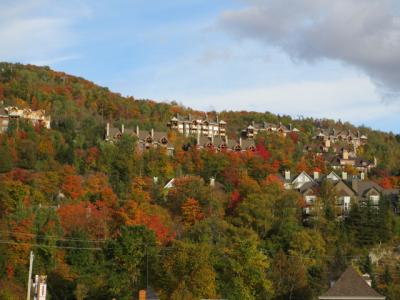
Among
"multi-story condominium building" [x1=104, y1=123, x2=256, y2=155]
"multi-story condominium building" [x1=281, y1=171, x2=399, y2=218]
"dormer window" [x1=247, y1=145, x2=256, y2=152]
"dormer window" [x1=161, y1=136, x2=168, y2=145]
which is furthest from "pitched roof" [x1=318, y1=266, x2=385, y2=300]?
"dormer window" [x1=247, y1=145, x2=256, y2=152]

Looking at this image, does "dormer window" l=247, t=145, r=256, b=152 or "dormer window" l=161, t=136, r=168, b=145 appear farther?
"dormer window" l=247, t=145, r=256, b=152

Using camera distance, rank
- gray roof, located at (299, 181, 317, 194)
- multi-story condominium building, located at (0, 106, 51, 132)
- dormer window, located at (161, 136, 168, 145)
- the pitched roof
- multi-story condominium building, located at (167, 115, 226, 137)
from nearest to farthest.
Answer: the pitched roof
gray roof, located at (299, 181, 317, 194)
multi-story condominium building, located at (0, 106, 51, 132)
dormer window, located at (161, 136, 168, 145)
multi-story condominium building, located at (167, 115, 226, 137)

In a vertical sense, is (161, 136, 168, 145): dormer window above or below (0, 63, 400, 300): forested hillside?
above

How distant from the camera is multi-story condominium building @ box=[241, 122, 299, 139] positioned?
127250mm

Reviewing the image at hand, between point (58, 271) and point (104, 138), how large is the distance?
4504 cm

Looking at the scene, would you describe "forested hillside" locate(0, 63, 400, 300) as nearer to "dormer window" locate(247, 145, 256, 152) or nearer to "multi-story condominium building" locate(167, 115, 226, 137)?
"dormer window" locate(247, 145, 256, 152)

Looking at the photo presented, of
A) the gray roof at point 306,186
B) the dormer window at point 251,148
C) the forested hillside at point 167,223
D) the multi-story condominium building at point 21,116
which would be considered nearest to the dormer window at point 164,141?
the forested hillside at point 167,223

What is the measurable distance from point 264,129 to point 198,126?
1136 centimetres

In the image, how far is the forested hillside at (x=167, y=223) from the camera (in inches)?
2040

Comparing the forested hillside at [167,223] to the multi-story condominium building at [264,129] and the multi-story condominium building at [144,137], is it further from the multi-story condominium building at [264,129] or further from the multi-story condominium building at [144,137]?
the multi-story condominium building at [264,129]

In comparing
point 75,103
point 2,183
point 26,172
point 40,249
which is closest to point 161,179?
point 26,172

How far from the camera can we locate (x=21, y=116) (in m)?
99.1

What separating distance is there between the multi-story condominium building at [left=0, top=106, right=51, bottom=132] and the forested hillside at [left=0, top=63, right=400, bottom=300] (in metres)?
1.89

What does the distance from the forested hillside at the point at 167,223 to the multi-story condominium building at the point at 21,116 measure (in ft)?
6.19
